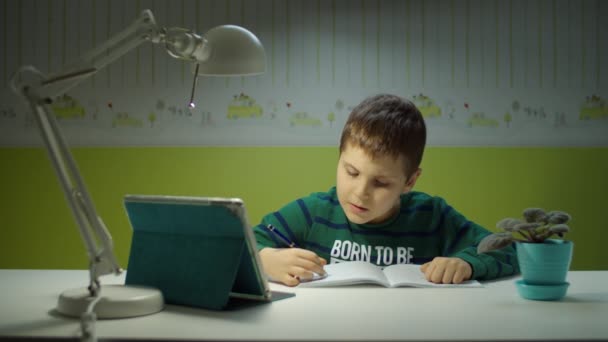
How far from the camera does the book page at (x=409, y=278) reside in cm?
132

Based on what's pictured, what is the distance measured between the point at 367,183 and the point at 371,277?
16.8 inches

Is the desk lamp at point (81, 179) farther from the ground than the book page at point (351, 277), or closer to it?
farther from the ground

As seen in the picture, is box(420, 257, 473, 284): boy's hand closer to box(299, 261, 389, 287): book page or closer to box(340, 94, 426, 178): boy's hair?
box(299, 261, 389, 287): book page

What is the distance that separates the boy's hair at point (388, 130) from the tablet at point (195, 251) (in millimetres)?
706

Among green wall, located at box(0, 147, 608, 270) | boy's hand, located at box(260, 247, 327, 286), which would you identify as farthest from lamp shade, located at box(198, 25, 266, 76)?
green wall, located at box(0, 147, 608, 270)

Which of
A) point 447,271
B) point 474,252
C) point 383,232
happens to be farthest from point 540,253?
point 383,232

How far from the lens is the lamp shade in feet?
Answer: 3.90

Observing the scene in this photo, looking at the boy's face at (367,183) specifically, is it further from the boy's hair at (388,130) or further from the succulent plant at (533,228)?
the succulent plant at (533,228)

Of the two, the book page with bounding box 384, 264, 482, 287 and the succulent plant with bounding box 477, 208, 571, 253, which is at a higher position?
the succulent plant with bounding box 477, 208, 571, 253

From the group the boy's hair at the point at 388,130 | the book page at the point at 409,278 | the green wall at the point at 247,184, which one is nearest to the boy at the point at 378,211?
the boy's hair at the point at 388,130

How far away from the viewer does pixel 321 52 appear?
300 centimetres

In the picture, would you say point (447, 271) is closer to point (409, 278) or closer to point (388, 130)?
point (409, 278)

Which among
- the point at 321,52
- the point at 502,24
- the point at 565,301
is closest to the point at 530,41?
the point at 502,24

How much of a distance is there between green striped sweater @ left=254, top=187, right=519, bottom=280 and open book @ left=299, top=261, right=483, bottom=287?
313mm
